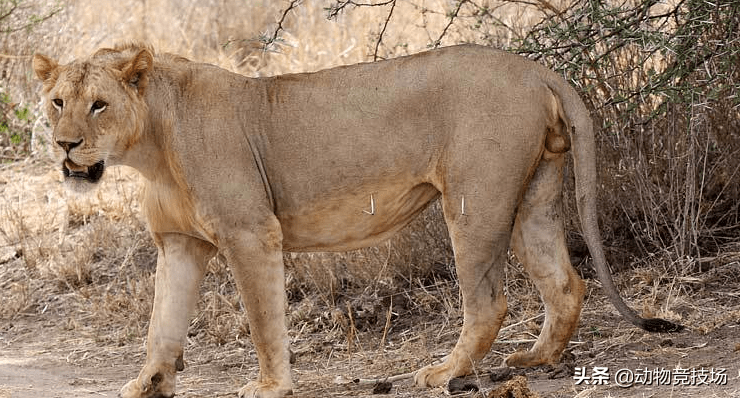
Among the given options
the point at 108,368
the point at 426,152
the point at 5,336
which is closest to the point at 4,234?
the point at 5,336

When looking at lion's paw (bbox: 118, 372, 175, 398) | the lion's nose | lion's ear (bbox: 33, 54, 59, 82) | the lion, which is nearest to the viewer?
the lion's nose

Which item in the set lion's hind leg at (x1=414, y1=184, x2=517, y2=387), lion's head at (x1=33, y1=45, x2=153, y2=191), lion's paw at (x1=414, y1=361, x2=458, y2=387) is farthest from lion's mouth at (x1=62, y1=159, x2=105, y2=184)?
lion's paw at (x1=414, y1=361, x2=458, y2=387)

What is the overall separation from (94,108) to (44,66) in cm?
35

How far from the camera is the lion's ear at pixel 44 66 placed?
4.60 metres

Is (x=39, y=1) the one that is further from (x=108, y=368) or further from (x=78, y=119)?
(x=78, y=119)

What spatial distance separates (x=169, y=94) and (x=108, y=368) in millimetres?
1906

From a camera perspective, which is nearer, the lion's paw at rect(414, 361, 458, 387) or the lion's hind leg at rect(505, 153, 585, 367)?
the lion's paw at rect(414, 361, 458, 387)

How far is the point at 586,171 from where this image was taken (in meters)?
4.57

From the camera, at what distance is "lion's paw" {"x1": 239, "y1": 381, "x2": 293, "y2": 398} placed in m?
4.54

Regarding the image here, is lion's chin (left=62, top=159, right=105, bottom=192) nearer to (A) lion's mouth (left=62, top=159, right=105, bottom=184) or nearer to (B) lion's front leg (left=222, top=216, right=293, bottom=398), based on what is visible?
(A) lion's mouth (left=62, top=159, right=105, bottom=184)

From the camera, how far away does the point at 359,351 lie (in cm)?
573

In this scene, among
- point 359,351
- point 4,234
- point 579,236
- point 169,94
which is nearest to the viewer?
point 169,94

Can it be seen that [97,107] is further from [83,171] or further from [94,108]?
[83,171]

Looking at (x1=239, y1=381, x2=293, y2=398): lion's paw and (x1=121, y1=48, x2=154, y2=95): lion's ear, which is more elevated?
(x1=121, y1=48, x2=154, y2=95): lion's ear
